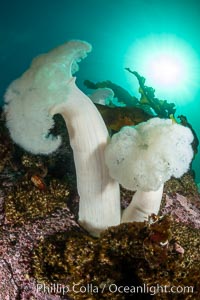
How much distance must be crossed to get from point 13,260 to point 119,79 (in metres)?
12.2

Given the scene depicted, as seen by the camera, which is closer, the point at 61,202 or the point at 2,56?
the point at 61,202

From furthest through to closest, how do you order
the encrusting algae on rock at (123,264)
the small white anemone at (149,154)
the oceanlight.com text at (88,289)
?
the small white anemone at (149,154) → the oceanlight.com text at (88,289) → the encrusting algae on rock at (123,264)

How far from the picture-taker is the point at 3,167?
11.2 feet

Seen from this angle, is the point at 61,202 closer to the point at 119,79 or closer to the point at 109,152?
the point at 109,152

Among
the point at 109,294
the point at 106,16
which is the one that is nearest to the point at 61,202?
the point at 109,294

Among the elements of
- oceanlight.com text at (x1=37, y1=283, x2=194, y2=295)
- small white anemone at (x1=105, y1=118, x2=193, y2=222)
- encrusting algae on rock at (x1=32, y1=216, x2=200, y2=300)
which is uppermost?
small white anemone at (x1=105, y1=118, x2=193, y2=222)

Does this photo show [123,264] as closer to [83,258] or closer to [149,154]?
[83,258]

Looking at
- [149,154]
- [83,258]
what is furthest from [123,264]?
[149,154]

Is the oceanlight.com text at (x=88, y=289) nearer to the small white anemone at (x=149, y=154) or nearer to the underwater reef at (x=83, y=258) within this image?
the underwater reef at (x=83, y=258)

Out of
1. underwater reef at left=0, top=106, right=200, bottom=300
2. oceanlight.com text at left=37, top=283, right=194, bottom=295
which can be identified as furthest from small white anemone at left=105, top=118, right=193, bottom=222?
oceanlight.com text at left=37, top=283, right=194, bottom=295

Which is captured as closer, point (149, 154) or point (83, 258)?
point (83, 258)

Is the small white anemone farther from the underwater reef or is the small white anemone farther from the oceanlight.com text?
the oceanlight.com text

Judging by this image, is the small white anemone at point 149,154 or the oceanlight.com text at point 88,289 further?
the small white anemone at point 149,154

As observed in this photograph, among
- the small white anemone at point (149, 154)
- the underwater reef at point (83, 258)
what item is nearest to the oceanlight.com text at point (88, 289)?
the underwater reef at point (83, 258)
